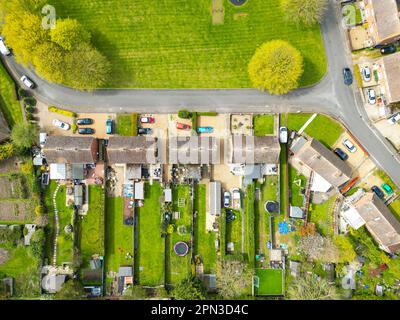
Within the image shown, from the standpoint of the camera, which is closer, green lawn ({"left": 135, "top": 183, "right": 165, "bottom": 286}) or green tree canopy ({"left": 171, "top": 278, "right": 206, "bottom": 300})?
green tree canopy ({"left": 171, "top": 278, "right": 206, "bottom": 300})

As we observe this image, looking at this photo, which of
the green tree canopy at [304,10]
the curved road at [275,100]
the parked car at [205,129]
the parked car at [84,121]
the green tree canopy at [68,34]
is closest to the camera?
the green tree canopy at [68,34]

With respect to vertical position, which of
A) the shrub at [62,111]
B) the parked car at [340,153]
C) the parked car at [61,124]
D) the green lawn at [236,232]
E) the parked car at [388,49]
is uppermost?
the parked car at [388,49]

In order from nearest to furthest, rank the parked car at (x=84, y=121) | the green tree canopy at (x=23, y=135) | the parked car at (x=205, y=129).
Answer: the green tree canopy at (x=23, y=135)
the parked car at (x=84, y=121)
the parked car at (x=205, y=129)

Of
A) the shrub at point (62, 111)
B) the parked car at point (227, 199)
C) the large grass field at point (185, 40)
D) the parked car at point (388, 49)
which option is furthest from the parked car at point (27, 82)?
the parked car at point (388, 49)

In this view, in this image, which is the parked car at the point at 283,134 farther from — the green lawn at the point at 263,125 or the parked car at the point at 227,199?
the parked car at the point at 227,199

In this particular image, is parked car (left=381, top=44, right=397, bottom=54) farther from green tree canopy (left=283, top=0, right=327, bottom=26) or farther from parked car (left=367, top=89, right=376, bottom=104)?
green tree canopy (left=283, top=0, right=327, bottom=26)

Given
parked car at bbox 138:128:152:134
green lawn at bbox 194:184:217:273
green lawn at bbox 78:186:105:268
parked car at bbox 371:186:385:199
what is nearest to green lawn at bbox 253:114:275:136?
green lawn at bbox 194:184:217:273
